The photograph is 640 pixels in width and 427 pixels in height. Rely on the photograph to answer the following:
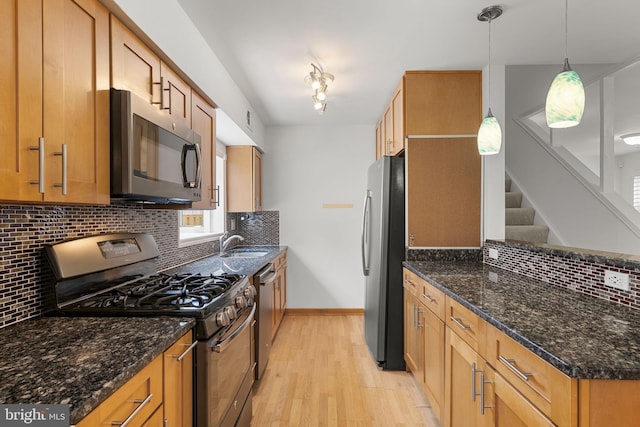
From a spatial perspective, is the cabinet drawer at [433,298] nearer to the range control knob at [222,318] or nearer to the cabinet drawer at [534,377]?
the cabinet drawer at [534,377]

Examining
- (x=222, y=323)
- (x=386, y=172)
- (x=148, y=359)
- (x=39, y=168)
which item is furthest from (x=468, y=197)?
(x=39, y=168)

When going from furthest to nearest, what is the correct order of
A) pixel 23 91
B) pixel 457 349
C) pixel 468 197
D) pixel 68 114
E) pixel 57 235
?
pixel 468 197 < pixel 457 349 < pixel 57 235 < pixel 68 114 < pixel 23 91

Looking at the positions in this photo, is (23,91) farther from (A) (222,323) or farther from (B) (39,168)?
(A) (222,323)

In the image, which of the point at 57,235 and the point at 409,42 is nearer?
the point at 57,235

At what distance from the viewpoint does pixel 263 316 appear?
8.36 ft

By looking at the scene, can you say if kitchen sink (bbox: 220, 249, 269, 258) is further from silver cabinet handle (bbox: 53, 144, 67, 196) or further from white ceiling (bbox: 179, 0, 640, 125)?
silver cabinet handle (bbox: 53, 144, 67, 196)

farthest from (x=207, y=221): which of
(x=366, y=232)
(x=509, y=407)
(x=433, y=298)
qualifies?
(x=509, y=407)

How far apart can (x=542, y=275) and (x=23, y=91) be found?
2.45 metres

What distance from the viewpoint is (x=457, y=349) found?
157 centimetres

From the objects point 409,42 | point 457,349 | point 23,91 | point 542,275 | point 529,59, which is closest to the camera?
point 23,91

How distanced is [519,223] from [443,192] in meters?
1.53

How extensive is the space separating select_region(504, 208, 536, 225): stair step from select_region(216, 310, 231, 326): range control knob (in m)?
3.25

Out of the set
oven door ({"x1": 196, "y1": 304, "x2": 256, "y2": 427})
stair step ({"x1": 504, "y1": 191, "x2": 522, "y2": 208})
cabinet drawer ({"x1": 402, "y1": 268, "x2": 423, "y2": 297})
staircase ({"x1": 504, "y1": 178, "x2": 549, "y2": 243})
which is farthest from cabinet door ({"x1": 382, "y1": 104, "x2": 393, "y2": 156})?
oven door ({"x1": 196, "y1": 304, "x2": 256, "y2": 427})

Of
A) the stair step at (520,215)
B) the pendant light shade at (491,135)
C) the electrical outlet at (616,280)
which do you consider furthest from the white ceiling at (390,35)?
the stair step at (520,215)
